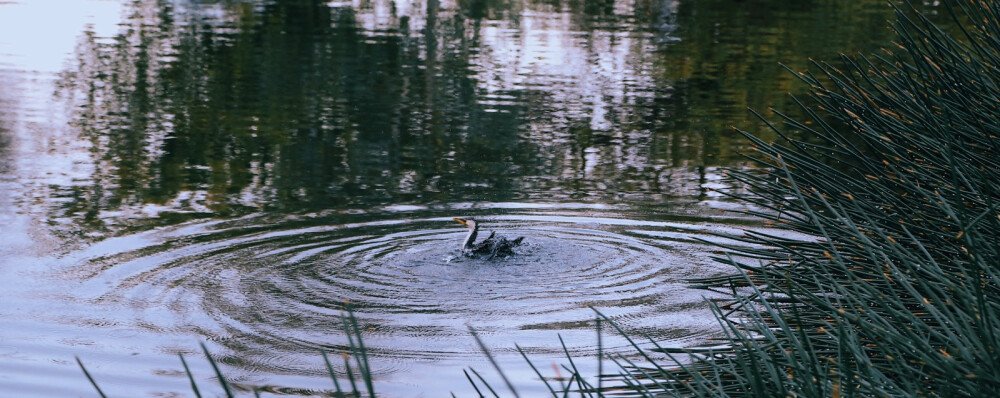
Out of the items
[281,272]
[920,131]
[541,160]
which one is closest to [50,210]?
[281,272]

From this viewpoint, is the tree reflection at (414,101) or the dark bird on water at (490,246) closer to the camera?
the dark bird on water at (490,246)

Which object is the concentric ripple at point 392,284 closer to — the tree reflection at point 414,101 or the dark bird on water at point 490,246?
the dark bird on water at point 490,246

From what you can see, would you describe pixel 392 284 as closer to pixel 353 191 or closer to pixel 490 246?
pixel 490 246

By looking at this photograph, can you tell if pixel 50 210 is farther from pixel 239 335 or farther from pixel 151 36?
pixel 151 36

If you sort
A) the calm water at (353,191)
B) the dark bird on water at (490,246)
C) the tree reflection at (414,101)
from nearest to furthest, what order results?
the calm water at (353,191) < the dark bird on water at (490,246) < the tree reflection at (414,101)

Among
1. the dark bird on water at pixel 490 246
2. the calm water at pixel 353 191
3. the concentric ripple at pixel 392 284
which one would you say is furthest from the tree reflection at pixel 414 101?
the dark bird on water at pixel 490 246

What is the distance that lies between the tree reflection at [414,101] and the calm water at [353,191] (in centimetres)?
6

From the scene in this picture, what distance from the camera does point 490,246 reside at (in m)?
7.93

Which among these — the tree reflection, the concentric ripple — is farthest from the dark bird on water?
the tree reflection

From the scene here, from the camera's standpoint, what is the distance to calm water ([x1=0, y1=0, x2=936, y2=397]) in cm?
649

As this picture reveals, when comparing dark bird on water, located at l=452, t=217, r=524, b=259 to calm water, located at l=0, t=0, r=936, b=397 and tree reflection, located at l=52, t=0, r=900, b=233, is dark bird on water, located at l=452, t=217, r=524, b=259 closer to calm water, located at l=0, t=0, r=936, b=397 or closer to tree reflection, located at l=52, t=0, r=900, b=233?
A: calm water, located at l=0, t=0, r=936, b=397

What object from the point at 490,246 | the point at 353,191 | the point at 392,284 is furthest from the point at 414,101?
the point at 392,284

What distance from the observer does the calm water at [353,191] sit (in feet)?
21.3

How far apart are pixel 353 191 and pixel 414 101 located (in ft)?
17.1
